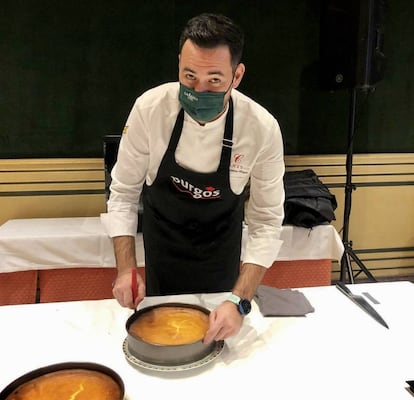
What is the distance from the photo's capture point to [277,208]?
4.58ft

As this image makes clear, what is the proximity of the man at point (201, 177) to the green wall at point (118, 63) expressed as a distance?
5.22 ft

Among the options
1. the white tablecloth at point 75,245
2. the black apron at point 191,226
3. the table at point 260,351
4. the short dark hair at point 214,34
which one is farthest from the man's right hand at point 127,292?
the white tablecloth at point 75,245

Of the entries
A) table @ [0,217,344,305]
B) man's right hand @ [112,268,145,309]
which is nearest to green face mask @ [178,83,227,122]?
man's right hand @ [112,268,145,309]

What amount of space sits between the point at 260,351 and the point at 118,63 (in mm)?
2367

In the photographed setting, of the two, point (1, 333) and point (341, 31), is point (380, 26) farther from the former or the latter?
point (1, 333)

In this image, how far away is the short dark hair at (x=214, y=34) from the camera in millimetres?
1170

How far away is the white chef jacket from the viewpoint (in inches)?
55.2

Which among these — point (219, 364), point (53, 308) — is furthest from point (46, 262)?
point (219, 364)

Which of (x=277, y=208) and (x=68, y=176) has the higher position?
(x=277, y=208)

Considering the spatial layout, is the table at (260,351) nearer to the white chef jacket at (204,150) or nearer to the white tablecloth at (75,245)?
the white chef jacket at (204,150)

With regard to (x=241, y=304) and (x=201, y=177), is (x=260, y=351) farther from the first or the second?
(x=201, y=177)

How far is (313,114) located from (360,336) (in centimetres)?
240

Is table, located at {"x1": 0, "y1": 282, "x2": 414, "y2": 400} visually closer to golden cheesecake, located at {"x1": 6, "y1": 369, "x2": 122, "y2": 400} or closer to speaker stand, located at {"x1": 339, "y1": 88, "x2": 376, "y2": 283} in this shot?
golden cheesecake, located at {"x1": 6, "y1": 369, "x2": 122, "y2": 400}

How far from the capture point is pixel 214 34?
1.17 metres
